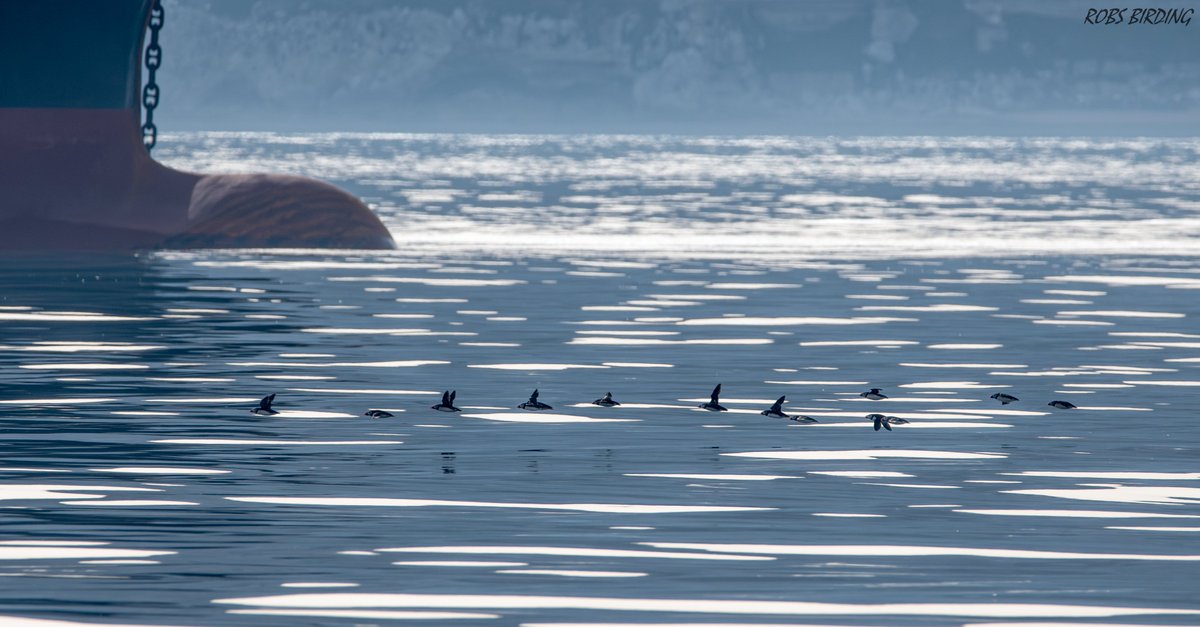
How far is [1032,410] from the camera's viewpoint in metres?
18.4

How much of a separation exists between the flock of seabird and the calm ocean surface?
0.13 meters

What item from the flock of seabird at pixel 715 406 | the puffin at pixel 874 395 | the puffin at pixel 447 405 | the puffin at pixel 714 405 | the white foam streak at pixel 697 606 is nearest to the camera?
the white foam streak at pixel 697 606

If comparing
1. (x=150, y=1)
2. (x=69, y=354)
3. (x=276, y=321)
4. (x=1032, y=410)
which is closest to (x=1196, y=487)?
(x=1032, y=410)

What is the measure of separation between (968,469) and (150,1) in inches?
1026

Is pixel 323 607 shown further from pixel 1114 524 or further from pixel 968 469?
pixel 968 469

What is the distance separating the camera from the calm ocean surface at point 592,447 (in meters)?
11.0

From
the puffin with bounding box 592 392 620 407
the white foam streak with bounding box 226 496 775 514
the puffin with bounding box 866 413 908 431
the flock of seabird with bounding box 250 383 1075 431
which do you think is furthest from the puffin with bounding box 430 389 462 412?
the white foam streak with bounding box 226 496 775 514

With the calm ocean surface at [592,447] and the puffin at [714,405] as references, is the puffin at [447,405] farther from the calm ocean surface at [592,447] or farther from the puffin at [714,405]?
the puffin at [714,405]

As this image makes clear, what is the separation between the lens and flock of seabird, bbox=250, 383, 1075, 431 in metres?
17.4

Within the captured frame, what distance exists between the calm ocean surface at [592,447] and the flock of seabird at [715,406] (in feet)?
0.43

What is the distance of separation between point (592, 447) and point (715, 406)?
2390mm

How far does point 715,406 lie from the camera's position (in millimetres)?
18109

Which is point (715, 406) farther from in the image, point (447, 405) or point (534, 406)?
point (447, 405)

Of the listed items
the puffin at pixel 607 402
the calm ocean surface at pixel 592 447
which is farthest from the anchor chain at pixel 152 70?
the puffin at pixel 607 402
